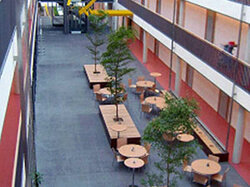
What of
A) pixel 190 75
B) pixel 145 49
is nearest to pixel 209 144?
pixel 190 75

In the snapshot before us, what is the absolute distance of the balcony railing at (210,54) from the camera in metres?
14.3

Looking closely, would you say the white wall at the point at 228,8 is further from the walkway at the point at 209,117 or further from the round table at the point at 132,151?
the round table at the point at 132,151

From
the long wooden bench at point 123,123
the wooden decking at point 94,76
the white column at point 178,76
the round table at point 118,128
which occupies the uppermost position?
the white column at point 178,76

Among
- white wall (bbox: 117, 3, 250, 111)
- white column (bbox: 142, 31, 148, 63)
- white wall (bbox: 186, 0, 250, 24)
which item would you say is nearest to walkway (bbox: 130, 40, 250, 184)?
white column (bbox: 142, 31, 148, 63)

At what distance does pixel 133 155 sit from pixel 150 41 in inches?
753

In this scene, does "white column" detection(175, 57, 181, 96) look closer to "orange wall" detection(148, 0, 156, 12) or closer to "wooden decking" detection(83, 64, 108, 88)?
"wooden decking" detection(83, 64, 108, 88)

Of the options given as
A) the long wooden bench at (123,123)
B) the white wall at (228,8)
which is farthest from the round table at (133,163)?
the white wall at (228,8)

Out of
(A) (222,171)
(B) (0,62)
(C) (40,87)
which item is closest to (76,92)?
(C) (40,87)

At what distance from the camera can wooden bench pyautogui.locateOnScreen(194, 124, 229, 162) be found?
15391mm

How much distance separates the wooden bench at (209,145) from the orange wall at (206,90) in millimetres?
3307

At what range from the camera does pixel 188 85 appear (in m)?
23.8

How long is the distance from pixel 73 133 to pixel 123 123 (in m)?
2.15

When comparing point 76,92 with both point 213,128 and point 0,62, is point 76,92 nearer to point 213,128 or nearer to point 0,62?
point 213,128

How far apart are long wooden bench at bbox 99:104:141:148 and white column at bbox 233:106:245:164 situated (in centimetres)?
368
